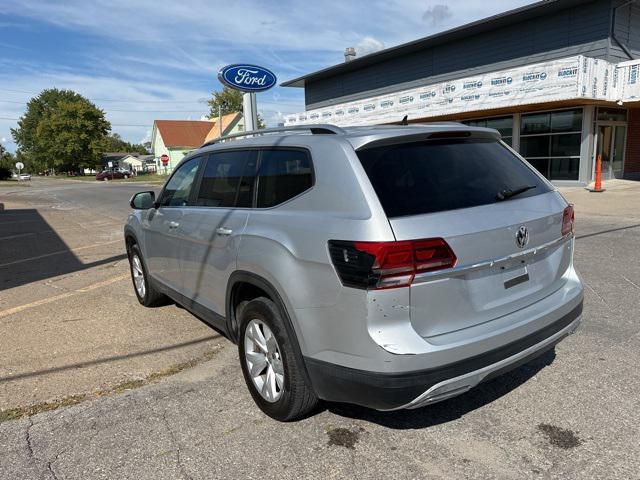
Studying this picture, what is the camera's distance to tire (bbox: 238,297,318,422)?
287cm

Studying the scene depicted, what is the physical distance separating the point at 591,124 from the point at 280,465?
19650 millimetres

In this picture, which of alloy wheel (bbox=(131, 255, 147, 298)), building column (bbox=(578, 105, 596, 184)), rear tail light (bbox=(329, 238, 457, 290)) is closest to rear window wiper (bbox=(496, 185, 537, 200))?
rear tail light (bbox=(329, 238, 457, 290))

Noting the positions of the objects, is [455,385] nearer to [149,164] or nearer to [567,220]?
[567,220]

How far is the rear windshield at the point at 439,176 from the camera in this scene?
257cm

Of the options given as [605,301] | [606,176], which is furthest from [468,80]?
[605,301]

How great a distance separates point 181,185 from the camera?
4.59m

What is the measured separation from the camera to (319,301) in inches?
102

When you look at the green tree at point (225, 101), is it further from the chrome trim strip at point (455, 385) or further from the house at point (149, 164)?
the chrome trim strip at point (455, 385)

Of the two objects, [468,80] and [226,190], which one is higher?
[468,80]

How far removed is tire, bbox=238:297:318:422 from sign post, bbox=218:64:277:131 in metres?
8.03

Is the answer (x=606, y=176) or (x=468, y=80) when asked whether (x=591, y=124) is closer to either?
(x=606, y=176)

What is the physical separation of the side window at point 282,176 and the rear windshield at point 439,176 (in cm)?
42

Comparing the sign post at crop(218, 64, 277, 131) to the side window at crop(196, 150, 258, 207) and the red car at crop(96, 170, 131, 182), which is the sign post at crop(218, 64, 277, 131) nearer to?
the side window at crop(196, 150, 258, 207)

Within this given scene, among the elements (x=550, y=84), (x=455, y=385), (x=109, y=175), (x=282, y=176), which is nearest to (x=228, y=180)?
(x=282, y=176)
